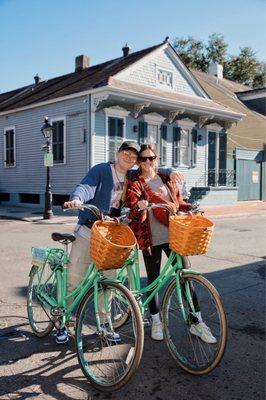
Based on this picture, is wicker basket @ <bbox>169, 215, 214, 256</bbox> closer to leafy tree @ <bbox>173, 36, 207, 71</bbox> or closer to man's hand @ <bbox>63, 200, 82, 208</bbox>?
man's hand @ <bbox>63, 200, 82, 208</bbox>

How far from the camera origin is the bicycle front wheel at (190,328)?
328 centimetres

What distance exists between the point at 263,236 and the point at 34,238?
6.01 metres

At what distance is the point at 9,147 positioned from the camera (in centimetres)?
2178

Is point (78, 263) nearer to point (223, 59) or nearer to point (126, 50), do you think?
point (126, 50)

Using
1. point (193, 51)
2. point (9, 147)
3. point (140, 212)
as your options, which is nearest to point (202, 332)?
point (140, 212)

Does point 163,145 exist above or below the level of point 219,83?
below

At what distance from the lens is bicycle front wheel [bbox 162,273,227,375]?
129 inches

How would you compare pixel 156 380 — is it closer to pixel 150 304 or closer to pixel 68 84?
pixel 150 304

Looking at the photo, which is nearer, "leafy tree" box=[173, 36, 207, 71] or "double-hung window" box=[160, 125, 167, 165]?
"double-hung window" box=[160, 125, 167, 165]

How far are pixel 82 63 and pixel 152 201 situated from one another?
20885mm

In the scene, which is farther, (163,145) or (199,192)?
(199,192)

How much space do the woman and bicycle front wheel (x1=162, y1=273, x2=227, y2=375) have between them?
0.34 metres

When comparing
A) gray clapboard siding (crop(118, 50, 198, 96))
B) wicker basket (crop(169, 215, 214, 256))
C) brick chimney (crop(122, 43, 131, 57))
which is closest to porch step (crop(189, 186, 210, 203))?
gray clapboard siding (crop(118, 50, 198, 96))

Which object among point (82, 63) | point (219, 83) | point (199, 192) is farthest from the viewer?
point (219, 83)
